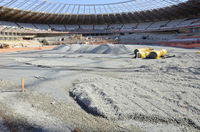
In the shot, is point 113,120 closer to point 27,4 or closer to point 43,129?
point 43,129

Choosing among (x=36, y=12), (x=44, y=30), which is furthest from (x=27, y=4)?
(x=44, y=30)

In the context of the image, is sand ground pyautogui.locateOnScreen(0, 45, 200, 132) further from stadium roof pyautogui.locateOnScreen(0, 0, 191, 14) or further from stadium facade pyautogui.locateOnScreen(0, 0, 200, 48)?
stadium roof pyautogui.locateOnScreen(0, 0, 191, 14)

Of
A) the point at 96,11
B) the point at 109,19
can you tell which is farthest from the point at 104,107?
the point at 109,19

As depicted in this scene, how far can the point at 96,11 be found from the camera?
4891cm

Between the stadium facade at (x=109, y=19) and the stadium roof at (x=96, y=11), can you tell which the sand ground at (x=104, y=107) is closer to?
the stadium facade at (x=109, y=19)

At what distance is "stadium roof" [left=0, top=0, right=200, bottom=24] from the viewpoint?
37.8 metres

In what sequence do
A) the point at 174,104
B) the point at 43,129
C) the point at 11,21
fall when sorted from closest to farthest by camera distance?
the point at 43,129 < the point at 174,104 < the point at 11,21

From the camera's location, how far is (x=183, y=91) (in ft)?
16.4

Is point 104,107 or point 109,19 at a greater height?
point 109,19

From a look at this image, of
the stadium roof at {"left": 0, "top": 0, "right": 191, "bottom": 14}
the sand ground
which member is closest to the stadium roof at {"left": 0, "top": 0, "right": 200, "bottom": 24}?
the stadium roof at {"left": 0, "top": 0, "right": 191, "bottom": 14}

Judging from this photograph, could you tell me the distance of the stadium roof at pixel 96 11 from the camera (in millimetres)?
37775

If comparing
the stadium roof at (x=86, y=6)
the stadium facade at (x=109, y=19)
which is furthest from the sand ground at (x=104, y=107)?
the stadium roof at (x=86, y=6)

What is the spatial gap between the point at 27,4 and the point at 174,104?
146 feet

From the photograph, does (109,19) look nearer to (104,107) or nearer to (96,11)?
(96,11)
